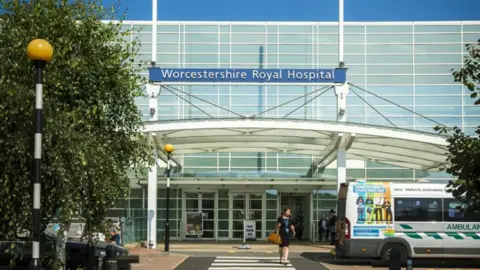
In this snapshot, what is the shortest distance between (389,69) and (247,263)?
23.6 m

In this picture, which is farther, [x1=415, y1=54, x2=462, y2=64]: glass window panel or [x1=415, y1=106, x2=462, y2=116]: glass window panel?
[x1=415, y1=54, x2=462, y2=64]: glass window panel

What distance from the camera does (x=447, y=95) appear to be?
3925 cm

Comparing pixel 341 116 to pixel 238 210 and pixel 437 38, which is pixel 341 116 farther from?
pixel 437 38

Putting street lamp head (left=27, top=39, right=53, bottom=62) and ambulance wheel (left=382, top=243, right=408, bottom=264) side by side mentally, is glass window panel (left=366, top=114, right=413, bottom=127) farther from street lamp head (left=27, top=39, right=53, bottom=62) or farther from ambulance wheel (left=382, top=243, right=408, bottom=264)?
street lamp head (left=27, top=39, right=53, bottom=62)

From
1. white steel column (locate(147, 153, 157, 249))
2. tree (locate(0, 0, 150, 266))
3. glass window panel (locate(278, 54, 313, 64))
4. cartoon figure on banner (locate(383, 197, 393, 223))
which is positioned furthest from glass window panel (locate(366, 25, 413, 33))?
tree (locate(0, 0, 150, 266))

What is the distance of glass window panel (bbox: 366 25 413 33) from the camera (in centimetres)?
4006

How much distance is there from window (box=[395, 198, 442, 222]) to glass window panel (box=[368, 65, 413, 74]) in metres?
21.5

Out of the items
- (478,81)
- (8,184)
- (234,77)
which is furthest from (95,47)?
(234,77)

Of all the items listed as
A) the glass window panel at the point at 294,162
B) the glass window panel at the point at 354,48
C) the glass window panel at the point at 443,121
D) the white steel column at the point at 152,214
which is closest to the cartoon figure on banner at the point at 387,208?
the white steel column at the point at 152,214

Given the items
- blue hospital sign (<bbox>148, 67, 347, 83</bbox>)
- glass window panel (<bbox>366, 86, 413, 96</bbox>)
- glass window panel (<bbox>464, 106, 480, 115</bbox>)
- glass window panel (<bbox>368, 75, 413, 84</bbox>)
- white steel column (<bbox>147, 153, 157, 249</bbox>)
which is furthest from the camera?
glass window panel (<bbox>368, 75, 413, 84</bbox>)

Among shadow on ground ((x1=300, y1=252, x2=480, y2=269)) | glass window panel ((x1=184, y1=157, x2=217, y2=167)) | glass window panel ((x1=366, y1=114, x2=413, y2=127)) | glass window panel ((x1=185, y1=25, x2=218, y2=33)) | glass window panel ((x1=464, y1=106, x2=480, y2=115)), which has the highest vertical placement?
glass window panel ((x1=185, y1=25, x2=218, y2=33))

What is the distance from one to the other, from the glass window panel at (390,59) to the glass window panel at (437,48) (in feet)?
2.44

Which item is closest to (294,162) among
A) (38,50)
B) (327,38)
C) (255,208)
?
(255,208)

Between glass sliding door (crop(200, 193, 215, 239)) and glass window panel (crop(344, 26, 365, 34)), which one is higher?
glass window panel (crop(344, 26, 365, 34))
